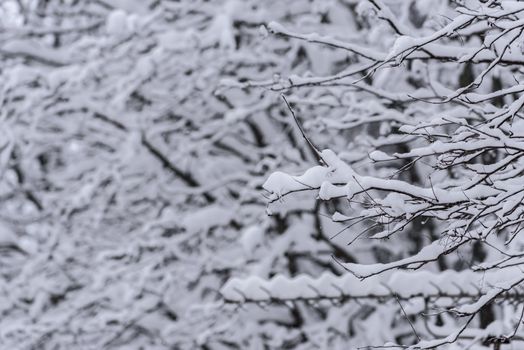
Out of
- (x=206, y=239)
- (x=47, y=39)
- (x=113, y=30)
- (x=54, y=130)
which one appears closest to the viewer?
(x=113, y=30)

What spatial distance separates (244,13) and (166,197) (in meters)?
1.96

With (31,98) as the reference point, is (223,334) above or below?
below

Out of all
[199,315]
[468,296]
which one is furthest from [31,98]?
[468,296]

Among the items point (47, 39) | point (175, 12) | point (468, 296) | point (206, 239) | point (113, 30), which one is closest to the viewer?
point (468, 296)

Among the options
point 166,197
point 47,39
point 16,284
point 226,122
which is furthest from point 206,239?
point 47,39

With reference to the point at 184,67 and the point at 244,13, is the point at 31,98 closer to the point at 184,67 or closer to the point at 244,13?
the point at 184,67

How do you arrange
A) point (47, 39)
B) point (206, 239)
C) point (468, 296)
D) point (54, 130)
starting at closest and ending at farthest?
point (468, 296) < point (206, 239) < point (54, 130) < point (47, 39)

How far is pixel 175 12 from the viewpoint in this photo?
6.60 m

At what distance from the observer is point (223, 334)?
664 centimetres

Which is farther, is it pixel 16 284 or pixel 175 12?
pixel 16 284

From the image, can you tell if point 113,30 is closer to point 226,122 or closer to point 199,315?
point 226,122

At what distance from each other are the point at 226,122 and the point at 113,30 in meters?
1.19

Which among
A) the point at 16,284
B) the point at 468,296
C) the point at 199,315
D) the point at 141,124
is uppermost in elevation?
the point at 141,124

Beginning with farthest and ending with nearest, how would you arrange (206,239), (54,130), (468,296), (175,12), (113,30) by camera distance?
(54,130)
(206,239)
(175,12)
(113,30)
(468,296)
